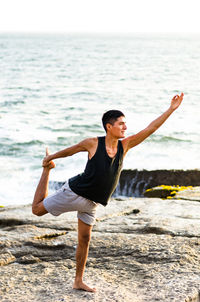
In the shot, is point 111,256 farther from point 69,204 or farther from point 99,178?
point 99,178

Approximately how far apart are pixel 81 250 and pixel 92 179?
86 centimetres

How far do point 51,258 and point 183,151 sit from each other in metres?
20.3

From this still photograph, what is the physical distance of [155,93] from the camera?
53188 millimetres

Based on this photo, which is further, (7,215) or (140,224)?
(7,215)

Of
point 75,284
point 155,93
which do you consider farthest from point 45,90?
point 75,284

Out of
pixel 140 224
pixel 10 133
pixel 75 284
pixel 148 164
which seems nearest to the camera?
pixel 75 284

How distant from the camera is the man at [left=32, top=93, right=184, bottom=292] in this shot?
4.72m

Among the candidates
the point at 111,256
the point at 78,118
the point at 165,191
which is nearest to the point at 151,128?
the point at 111,256

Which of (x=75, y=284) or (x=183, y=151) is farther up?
(x=75, y=284)

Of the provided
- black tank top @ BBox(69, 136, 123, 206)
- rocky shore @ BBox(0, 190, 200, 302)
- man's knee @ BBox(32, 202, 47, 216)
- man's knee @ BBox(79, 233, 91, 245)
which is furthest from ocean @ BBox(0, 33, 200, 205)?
black tank top @ BBox(69, 136, 123, 206)

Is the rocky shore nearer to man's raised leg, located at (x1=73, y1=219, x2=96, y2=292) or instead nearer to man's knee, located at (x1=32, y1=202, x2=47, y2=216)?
man's raised leg, located at (x1=73, y1=219, x2=96, y2=292)

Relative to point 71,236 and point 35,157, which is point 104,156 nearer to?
point 71,236

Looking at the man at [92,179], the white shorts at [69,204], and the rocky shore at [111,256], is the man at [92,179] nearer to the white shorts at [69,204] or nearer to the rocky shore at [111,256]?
the white shorts at [69,204]

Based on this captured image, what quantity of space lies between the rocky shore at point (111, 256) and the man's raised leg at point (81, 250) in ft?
0.31
